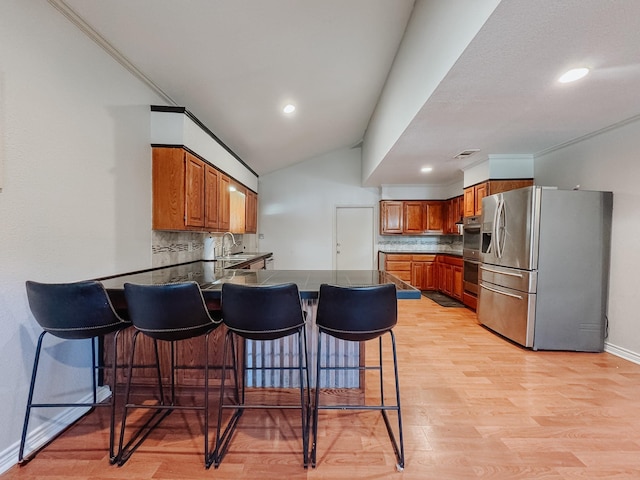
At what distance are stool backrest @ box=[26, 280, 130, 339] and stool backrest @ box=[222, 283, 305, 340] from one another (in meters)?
0.66

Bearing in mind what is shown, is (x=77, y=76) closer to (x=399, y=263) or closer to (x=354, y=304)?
(x=354, y=304)

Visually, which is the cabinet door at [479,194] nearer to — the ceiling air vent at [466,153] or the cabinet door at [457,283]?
the ceiling air vent at [466,153]

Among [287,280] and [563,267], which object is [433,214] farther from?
[287,280]

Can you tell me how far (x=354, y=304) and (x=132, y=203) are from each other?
79.4 inches

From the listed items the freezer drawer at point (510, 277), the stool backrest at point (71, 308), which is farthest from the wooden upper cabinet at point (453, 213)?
the stool backrest at point (71, 308)

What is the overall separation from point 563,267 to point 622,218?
0.70m

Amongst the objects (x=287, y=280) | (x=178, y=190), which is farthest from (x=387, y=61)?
(x=287, y=280)

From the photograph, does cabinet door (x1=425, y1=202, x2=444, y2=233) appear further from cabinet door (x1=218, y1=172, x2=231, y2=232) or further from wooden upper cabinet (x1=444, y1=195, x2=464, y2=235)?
cabinet door (x1=218, y1=172, x2=231, y2=232)

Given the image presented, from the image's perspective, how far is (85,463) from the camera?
5.08ft

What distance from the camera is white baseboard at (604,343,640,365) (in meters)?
2.75

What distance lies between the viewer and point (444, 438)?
1.75 m

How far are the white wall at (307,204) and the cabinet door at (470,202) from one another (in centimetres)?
211

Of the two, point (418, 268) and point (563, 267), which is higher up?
point (563, 267)

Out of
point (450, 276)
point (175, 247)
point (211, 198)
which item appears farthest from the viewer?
point (450, 276)
